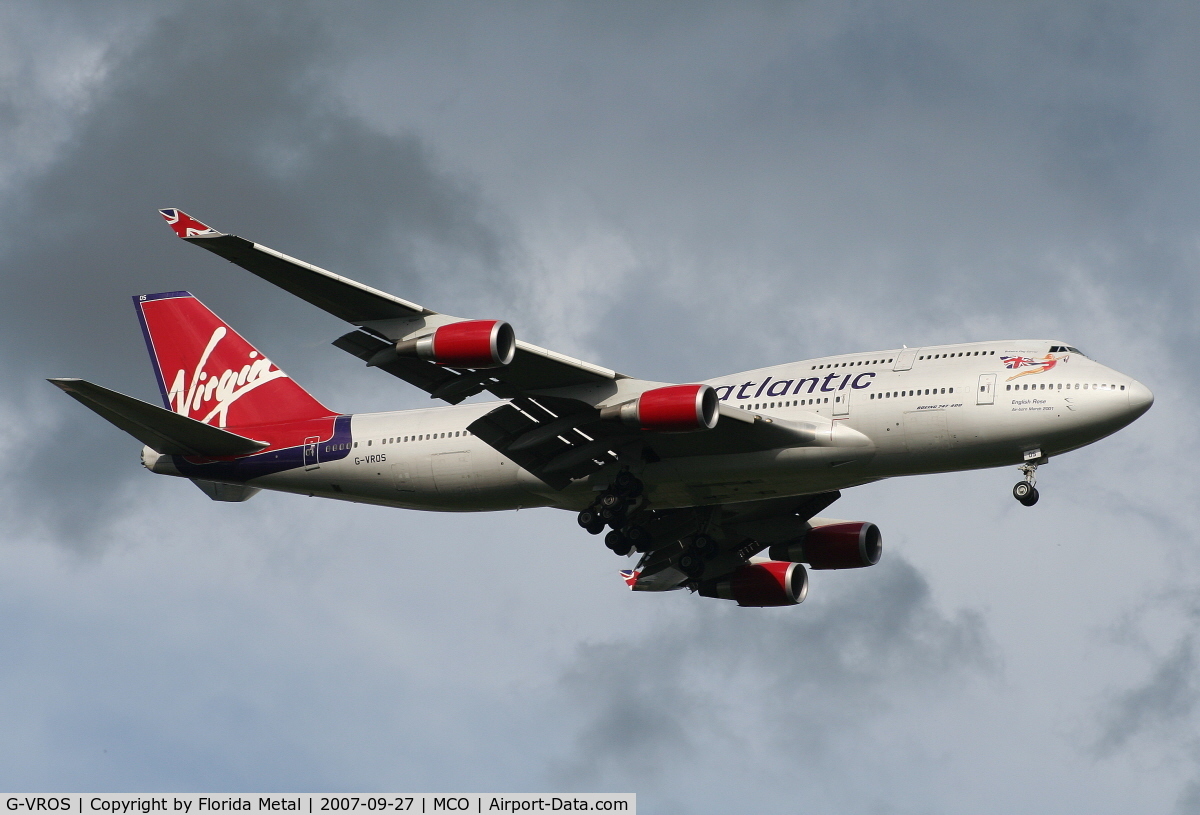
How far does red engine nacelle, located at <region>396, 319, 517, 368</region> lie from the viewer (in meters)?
38.3

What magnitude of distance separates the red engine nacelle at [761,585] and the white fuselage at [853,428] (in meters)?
7.54

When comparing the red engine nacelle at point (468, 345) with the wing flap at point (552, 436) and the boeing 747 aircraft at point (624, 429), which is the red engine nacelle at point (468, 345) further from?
the wing flap at point (552, 436)

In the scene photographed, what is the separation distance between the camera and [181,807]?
35688 mm

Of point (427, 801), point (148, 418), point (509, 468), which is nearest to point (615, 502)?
point (509, 468)

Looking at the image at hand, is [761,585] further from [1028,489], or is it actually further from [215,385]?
[215,385]

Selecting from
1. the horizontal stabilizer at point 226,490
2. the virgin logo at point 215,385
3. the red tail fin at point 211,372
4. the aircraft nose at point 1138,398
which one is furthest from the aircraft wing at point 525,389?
the virgin logo at point 215,385

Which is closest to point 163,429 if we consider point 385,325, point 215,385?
point 215,385

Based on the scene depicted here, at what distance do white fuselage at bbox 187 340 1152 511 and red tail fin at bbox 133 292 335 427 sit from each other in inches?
180

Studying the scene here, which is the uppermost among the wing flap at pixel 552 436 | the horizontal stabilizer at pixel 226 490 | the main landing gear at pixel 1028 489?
the horizontal stabilizer at pixel 226 490

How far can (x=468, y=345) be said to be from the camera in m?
38.3

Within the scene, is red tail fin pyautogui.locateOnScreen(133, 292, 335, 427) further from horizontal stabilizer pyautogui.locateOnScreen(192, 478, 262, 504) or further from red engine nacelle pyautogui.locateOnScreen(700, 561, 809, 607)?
red engine nacelle pyautogui.locateOnScreen(700, 561, 809, 607)

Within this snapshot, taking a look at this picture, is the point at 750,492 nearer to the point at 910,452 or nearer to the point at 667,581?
the point at 910,452

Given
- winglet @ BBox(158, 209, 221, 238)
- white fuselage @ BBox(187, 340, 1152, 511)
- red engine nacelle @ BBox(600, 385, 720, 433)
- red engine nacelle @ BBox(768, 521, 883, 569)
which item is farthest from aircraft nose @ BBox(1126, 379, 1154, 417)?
winglet @ BBox(158, 209, 221, 238)

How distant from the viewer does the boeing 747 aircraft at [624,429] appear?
40469mm
